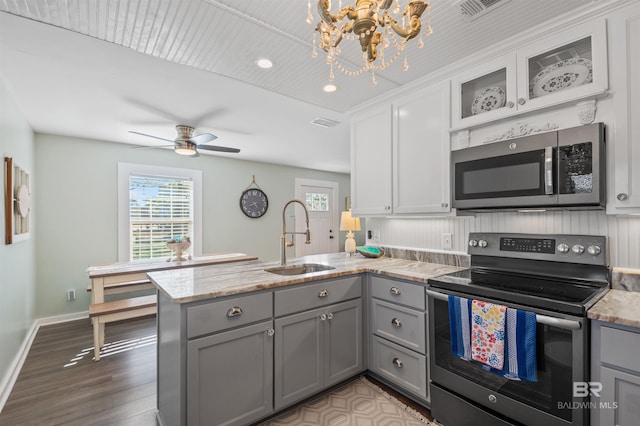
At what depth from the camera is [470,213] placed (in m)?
2.17

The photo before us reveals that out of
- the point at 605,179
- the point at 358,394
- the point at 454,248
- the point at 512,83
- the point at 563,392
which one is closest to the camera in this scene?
the point at 563,392

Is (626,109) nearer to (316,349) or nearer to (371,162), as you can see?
(371,162)

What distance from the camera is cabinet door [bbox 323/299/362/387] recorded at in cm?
206

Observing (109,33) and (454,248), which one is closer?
(109,33)

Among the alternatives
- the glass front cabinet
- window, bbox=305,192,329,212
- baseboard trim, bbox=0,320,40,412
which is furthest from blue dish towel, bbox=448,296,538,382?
window, bbox=305,192,329,212

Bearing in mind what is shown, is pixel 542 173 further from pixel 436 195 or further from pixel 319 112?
pixel 319 112

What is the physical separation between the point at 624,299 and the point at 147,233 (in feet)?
16.4

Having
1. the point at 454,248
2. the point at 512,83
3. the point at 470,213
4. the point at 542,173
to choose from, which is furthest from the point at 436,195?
the point at 512,83

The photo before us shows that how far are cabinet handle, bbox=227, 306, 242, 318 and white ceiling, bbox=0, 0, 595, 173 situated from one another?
160 centimetres

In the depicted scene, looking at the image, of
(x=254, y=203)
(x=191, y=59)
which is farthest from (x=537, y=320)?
(x=254, y=203)

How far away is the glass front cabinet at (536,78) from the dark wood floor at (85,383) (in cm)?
209

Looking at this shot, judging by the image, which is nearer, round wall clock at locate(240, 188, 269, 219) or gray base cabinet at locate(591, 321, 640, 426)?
gray base cabinet at locate(591, 321, 640, 426)

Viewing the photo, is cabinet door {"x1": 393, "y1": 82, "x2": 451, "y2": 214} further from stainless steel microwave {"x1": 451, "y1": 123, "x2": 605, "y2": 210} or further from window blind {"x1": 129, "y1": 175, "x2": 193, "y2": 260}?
window blind {"x1": 129, "y1": 175, "x2": 193, "y2": 260}

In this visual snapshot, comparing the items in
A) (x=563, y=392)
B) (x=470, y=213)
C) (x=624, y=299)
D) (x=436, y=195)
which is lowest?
(x=563, y=392)
